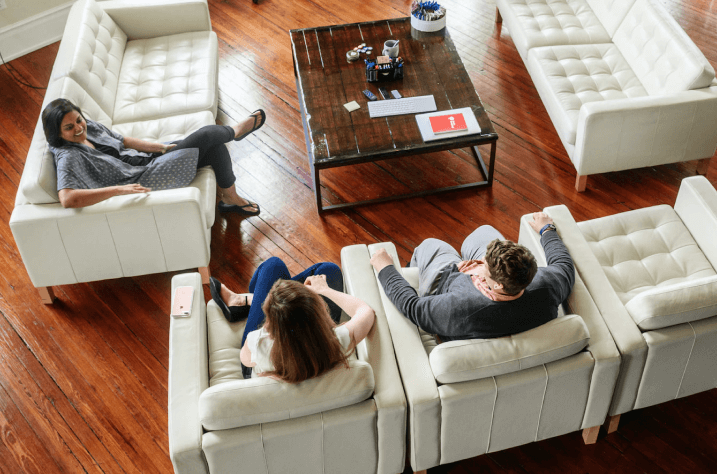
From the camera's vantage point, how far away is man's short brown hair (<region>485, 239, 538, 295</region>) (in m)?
2.01

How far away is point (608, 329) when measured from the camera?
230 cm

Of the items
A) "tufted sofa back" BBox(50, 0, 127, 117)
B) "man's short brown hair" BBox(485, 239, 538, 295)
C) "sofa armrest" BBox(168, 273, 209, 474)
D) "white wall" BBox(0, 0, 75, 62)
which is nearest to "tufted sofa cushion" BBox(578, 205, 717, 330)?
"man's short brown hair" BBox(485, 239, 538, 295)

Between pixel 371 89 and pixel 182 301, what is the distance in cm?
184

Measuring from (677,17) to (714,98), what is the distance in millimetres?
1954

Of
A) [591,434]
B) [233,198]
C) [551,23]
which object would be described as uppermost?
[551,23]

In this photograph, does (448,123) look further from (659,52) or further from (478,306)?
(478,306)

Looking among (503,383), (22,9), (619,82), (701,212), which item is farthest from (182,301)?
(22,9)

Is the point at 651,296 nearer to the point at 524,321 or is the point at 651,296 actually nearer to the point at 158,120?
the point at 524,321

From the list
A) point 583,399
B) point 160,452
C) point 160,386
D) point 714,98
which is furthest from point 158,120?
point 714,98

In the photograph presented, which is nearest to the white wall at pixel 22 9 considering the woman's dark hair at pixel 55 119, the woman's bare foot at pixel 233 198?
the woman's dark hair at pixel 55 119

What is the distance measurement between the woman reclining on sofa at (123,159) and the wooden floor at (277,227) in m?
0.36

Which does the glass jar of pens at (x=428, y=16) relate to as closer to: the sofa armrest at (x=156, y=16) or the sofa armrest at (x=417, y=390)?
the sofa armrest at (x=156, y=16)

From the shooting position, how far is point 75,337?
3055 millimetres

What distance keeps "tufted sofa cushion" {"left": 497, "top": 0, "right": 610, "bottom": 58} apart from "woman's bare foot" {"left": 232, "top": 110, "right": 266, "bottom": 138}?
172cm
